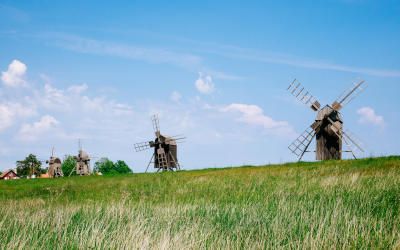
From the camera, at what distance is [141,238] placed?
17.5 ft

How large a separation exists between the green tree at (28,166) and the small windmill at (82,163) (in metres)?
26.2

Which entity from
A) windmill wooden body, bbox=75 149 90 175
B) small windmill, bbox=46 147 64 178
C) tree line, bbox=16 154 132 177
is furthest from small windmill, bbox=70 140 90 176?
tree line, bbox=16 154 132 177

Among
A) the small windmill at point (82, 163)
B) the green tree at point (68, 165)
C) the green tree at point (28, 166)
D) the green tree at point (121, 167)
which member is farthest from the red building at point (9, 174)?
the small windmill at point (82, 163)

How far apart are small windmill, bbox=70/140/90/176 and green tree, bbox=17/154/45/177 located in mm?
26183

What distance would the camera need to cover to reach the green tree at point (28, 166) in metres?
87.4

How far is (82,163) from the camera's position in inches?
2591

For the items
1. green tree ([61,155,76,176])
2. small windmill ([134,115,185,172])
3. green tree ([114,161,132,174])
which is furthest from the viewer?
green tree ([114,161,132,174])

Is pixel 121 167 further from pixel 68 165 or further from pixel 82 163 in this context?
pixel 82 163

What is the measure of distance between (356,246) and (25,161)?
300 ft

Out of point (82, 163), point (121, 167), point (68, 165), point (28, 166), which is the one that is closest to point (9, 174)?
point (28, 166)

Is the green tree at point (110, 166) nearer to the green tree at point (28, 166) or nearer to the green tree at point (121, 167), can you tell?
the green tree at point (121, 167)

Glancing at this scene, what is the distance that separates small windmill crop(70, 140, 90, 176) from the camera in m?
65.6

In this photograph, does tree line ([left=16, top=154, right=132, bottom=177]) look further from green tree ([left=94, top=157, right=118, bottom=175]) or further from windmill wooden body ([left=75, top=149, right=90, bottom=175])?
windmill wooden body ([left=75, top=149, right=90, bottom=175])

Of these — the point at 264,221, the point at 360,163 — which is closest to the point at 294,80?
the point at 360,163
